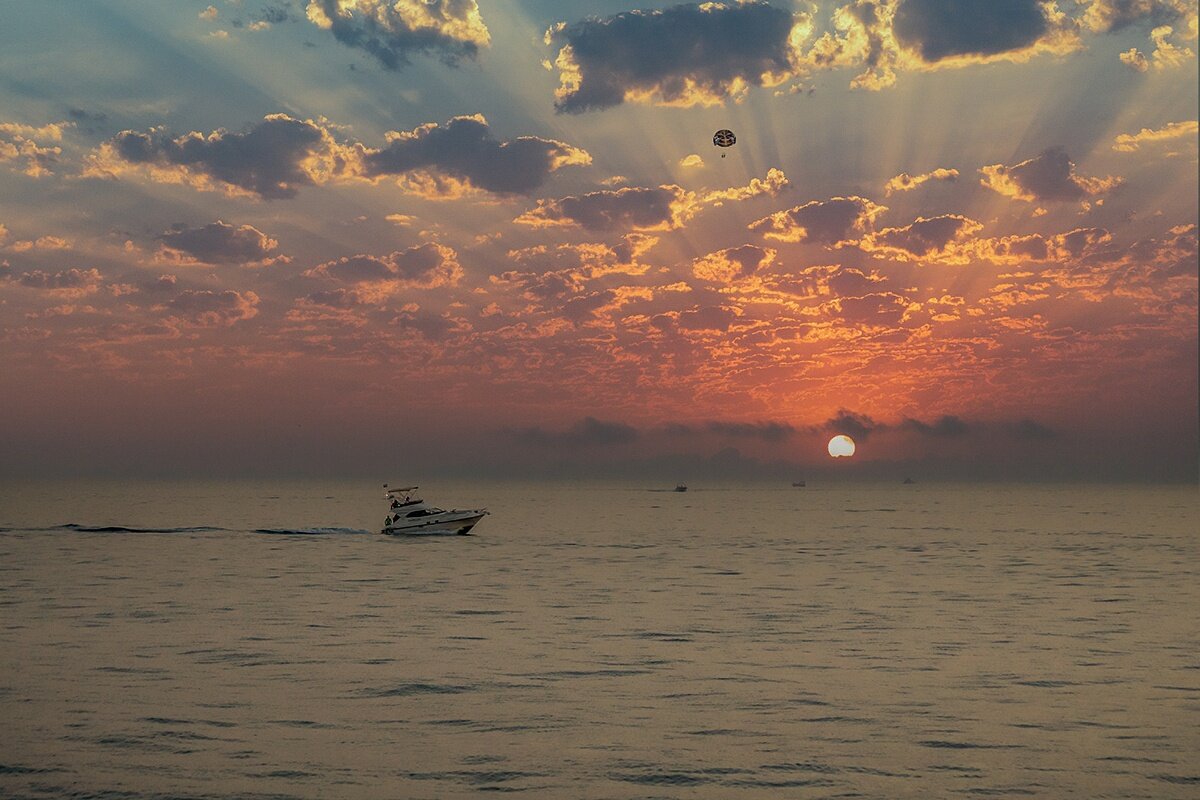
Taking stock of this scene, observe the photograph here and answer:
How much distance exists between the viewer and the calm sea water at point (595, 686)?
24.5m

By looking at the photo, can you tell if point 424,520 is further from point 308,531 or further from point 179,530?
point 179,530

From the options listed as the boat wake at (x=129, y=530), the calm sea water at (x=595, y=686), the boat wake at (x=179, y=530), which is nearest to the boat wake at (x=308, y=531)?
the boat wake at (x=179, y=530)

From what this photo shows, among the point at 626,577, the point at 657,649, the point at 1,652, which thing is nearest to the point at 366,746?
the point at 657,649

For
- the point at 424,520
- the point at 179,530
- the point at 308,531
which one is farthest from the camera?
the point at 179,530

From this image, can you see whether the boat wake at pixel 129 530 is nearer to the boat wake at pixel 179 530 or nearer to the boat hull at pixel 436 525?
the boat wake at pixel 179 530

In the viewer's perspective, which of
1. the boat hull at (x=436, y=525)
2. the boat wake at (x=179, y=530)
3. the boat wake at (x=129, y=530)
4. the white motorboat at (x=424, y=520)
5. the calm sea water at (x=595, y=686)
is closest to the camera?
the calm sea water at (x=595, y=686)

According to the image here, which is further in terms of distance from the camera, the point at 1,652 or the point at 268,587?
the point at 268,587

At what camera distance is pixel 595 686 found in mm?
35625

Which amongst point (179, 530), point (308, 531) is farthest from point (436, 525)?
point (179, 530)

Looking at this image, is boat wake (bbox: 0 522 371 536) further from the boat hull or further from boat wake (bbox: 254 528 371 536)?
the boat hull

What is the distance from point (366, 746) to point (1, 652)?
887 inches

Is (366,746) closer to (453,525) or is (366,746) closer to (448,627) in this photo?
(448,627)

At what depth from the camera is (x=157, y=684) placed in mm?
35062

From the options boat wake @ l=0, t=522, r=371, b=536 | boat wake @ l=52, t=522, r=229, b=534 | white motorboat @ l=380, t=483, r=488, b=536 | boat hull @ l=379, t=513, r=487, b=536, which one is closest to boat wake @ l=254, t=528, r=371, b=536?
boat wake @ l=0, t=522, r=371, b=536
